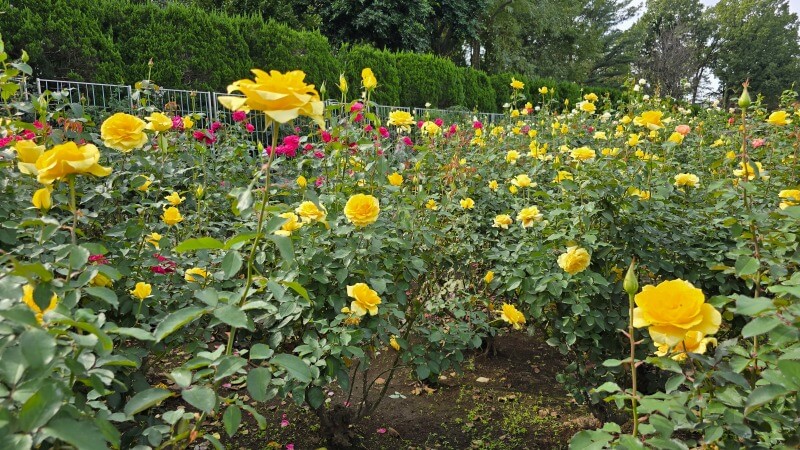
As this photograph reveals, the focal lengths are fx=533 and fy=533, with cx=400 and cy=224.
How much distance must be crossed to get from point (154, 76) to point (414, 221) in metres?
6.07

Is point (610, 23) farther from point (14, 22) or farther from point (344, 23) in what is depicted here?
point (14, 22)

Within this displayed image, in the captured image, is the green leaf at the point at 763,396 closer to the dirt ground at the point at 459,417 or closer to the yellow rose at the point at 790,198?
the yellow rose at the point at 790,198

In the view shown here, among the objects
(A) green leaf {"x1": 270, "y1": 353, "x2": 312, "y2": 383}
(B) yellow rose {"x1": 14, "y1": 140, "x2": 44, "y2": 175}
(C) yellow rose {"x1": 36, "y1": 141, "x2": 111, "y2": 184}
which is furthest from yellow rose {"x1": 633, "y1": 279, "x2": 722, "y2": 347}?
(B) yellow rose {"x1": 14, "y1": 140, "x2": 44, "y2": 175}

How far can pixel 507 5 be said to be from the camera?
845 inches

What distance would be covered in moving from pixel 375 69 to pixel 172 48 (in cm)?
357

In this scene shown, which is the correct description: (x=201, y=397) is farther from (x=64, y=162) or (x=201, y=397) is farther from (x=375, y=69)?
(x=375, y=69)

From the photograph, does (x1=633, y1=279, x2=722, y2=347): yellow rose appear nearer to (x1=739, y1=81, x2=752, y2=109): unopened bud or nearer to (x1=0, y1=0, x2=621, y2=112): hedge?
(x1=739, y1=81, x2=752, y2=109): unopened bud

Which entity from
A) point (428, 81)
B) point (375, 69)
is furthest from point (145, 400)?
point (428, 81)

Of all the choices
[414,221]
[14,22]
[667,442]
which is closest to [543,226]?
[414,221]

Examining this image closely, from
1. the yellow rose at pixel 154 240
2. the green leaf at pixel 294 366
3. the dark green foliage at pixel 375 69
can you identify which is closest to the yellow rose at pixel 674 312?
the green leaf at pixel 294 366

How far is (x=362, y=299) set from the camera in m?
1.44

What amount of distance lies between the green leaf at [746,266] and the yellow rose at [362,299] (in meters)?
0.88

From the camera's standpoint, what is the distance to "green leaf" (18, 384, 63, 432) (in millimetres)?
646

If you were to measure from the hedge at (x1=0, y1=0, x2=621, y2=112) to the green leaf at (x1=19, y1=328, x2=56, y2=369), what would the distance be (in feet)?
13.8
